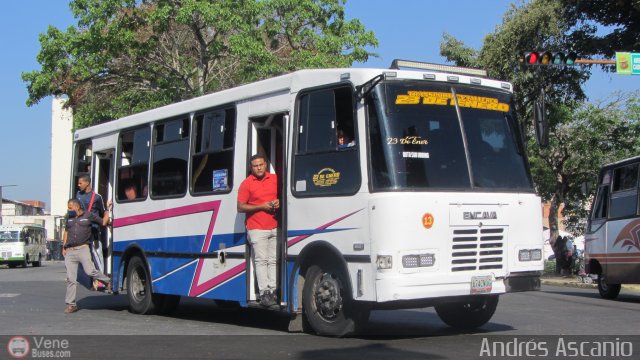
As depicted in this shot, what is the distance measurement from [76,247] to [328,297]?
5829mm

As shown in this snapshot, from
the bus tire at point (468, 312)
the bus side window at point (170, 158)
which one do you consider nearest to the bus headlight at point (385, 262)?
the bus tire at point (468, 312)

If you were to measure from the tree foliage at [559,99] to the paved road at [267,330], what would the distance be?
13.9 m

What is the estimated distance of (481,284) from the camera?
938cm

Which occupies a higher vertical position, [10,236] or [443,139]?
[443,139]

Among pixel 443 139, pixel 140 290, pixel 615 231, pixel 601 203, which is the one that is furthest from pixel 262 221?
pixel 601 203

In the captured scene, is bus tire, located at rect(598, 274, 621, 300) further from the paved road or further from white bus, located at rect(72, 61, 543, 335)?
white bus, located at rect(72, 61, 543, 335)

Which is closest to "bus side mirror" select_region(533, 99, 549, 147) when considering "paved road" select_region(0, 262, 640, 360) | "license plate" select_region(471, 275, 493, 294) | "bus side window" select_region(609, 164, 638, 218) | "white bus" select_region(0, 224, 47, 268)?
"license plate" select_region(471, 275, 493, 294)

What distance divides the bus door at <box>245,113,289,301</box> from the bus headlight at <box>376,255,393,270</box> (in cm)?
181

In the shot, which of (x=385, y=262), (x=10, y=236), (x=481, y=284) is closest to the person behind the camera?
(x=385, y=262)

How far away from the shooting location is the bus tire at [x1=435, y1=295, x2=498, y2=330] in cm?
1052

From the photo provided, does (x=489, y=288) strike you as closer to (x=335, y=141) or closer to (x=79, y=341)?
(x=335, y=141)

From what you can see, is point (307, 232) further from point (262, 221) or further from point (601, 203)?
point (601, 203)

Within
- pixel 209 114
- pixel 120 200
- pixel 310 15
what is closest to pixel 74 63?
pixel 310 15

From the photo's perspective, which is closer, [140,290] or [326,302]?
[326,302]
